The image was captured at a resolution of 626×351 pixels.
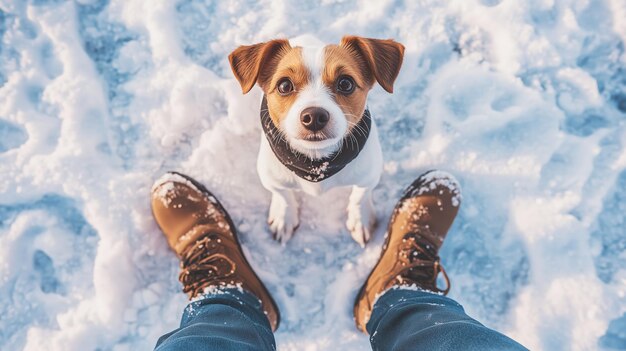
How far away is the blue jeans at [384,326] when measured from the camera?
5.61ft

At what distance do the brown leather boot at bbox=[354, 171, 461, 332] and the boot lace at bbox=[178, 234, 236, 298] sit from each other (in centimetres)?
78

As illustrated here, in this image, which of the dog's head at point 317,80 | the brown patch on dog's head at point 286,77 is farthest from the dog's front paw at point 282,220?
the brown patch on dog's head at point 286,77

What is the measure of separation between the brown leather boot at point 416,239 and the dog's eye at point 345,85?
1017 mm

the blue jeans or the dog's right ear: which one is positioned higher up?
the dog's right ear

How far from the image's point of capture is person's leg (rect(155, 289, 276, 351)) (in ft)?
5.82

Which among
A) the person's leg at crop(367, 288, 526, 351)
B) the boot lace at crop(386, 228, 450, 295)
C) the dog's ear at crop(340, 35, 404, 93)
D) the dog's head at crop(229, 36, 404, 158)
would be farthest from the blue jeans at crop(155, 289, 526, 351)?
the dog's ear at crop(340, 35, 404, 93)

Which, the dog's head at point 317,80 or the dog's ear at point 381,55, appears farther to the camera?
the dog's ear at point 381,55

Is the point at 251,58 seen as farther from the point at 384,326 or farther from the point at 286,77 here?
the point at 384,326

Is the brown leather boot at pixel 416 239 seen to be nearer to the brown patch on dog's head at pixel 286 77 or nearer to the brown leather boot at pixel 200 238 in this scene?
the brown leather boot at pixel 200 238

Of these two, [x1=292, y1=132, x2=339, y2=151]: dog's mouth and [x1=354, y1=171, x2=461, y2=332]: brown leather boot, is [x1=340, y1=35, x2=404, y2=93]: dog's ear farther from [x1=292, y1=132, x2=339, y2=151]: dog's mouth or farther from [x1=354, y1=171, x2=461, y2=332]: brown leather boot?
[x1=354, y1=171, x2=461, y2=332]: brown leather boot

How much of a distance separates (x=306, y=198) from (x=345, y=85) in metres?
1.07

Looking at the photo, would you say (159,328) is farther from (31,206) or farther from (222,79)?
(222,79)

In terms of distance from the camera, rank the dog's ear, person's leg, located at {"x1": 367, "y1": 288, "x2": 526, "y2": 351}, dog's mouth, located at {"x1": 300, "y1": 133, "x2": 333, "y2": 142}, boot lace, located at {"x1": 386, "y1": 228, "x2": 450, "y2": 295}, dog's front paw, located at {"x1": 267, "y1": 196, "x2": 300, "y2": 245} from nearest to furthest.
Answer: person's leg, located at {"x1": 367, "y1": 288, "x2": 526, "y2": 351}
dog's mouth, located at {"x1": 300, "y1": 133, "x2": 333, "y2": 142}
the dog's ear
boot lace, located at {"x1": 386, "y1": 228, "x2": 450, "y2": 295}
dog's front paw, located at {"x1": 267, "y1": 196, "x2": 300, "y2": 245}

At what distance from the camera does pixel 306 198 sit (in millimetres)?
2787
